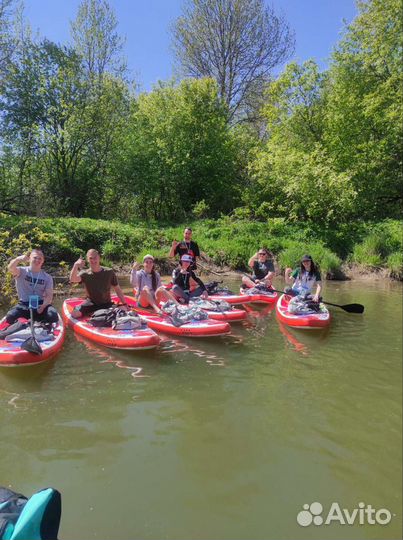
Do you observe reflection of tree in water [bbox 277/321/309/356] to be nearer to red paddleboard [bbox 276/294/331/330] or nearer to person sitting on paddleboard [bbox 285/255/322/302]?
red paddleboard [bbox 276/294/331/330]

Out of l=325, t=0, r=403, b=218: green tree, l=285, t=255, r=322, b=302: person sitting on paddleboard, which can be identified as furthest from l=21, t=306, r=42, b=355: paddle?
l=325, t=0, r=403, b=218: green tree

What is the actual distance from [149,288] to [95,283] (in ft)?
3.85

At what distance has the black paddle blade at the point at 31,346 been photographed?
5.64 m

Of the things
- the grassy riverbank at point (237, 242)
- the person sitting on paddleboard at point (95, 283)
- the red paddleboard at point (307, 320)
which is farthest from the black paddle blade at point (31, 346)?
the grassy riverbank at point (237, 242)

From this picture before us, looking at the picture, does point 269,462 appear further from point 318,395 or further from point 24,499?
point 24,499

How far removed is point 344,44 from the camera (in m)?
18.6

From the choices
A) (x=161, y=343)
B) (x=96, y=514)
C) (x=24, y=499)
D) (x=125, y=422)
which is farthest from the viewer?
(x=161, y=343)

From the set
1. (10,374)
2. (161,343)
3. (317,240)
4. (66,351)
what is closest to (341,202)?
(317,240)

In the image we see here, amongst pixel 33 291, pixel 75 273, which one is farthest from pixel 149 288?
pixel 33 291

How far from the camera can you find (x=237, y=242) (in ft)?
53.0

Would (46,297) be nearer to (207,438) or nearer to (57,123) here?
(207,438)

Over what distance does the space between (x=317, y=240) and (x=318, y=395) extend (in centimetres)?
1220

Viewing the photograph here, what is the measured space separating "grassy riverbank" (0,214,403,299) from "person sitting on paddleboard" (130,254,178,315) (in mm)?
5205

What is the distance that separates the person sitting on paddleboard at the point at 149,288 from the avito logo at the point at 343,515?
5.07 m
